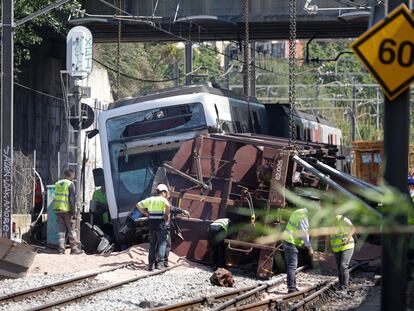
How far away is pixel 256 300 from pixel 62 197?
24.9 feet

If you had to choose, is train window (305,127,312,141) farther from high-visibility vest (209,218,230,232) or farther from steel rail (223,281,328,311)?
steel rail (223,281,328,311)

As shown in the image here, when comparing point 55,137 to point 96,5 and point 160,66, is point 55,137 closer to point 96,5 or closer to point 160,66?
point 96,5

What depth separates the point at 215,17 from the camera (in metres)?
28.6

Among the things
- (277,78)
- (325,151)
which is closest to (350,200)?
(325,151)

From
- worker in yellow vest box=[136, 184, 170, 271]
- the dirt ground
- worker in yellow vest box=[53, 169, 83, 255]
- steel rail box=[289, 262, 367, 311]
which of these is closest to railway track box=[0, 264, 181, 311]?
worker in yellow vest box=[136, 184, 170, 271]

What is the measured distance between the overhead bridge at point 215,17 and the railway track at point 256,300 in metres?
12.1

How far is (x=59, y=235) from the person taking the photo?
829 inches

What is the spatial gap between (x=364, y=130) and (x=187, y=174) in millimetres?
41304

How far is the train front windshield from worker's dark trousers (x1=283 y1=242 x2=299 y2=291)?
565 centimetres

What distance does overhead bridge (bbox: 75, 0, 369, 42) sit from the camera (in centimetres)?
2857

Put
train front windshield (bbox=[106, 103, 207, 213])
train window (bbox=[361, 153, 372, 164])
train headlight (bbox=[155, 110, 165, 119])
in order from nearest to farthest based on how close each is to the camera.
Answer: train front windshield (bbox=[106, 103, 207, 213])
train headlight (bbox=[155, 110, 165, 119])
train window (bbox=[361, 153, 372, 164])

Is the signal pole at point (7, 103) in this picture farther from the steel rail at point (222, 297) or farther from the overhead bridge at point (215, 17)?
the steel rail at point (222, 297)

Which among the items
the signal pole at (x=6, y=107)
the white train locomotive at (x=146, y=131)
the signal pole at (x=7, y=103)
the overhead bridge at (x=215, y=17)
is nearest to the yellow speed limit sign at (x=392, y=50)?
the white train locomotive at (x=146, y=131)

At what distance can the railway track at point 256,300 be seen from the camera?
1340 centimetres
